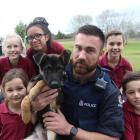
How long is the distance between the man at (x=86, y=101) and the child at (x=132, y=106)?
21 cm

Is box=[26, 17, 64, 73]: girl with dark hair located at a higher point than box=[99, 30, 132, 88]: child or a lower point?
higher

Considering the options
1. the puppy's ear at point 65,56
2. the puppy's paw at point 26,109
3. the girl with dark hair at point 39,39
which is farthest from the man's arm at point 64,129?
the girl with dark hair at point 39,39

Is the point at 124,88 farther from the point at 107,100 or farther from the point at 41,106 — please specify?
the point at 41,106

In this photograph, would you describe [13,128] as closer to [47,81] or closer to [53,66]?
[47,81]

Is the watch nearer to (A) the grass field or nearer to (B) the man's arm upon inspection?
(B) the man's arm

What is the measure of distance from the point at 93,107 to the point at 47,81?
2.24 ft

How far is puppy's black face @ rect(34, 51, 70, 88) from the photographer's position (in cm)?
473

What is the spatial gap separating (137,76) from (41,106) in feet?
4.93

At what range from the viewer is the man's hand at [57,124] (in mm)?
4578

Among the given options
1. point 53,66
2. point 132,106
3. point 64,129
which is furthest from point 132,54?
point 64,129

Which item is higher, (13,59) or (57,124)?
(13,59)

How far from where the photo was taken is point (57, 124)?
15.1ft

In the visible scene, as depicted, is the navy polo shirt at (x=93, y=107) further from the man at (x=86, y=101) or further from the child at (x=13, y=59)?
the child at (x=13, y=59)

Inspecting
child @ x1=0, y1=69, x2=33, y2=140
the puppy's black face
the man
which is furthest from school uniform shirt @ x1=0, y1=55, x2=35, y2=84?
the man
